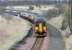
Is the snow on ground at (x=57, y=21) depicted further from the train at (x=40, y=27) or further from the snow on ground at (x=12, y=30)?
Result: the snow on ground at (x=12, y=30)

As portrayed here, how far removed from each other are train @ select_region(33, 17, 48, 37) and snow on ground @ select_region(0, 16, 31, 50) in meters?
0.07

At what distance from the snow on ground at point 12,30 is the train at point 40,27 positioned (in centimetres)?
7

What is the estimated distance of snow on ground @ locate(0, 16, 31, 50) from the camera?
4.81 ft

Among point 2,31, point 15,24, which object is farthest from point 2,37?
point 15,24

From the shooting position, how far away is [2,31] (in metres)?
1.47

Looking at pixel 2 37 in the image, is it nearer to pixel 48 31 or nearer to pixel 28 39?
pixel 28 39

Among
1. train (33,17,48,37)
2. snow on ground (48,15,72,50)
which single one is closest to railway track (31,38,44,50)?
train (33,17,48,37)

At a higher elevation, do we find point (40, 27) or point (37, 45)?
point (40, 27)

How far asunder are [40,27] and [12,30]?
258mm

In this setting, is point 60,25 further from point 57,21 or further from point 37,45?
point 37,45

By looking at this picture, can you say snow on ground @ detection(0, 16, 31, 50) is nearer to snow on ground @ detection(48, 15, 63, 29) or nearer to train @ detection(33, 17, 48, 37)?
train @ detection(33, 17, 48, 37)

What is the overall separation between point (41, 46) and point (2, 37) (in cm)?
36

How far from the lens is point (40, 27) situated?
1463 millimetres

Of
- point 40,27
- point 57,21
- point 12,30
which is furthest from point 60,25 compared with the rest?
point 12,30
